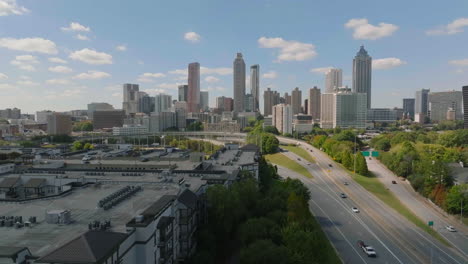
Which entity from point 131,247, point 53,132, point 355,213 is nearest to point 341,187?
point 355,213

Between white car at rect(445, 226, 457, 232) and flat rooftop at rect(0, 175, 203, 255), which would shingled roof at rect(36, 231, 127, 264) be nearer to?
flat rooftop at rect(0, 175, 203, 255)

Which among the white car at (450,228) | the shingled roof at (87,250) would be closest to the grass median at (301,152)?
the white car at (450,228)

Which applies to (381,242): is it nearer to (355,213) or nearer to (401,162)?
(355,213)

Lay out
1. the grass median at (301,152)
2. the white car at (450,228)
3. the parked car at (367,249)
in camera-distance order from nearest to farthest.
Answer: the parked car at (367,249), the white car at (450,228), the grass median at (301,152)

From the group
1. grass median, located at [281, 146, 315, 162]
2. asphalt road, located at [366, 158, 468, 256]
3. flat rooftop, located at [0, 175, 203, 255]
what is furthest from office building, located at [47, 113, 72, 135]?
asphalt road, located at [366, 158, 468, 256]

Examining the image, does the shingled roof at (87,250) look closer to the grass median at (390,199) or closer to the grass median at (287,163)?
the grass median at (390,199)

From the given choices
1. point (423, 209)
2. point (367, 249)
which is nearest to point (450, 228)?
point (423, 209)
